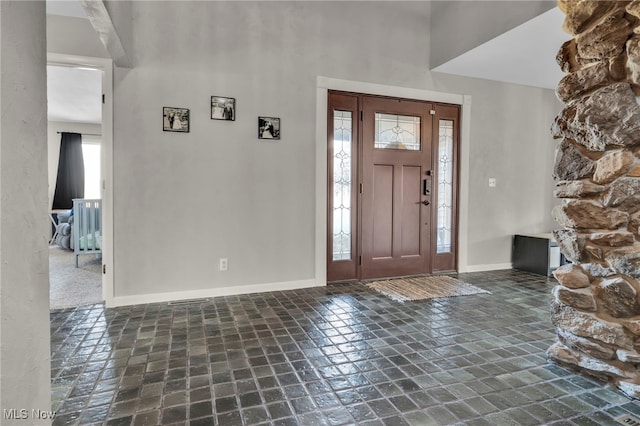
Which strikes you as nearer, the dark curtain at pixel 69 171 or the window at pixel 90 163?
the dark curtain at pixel 69 171

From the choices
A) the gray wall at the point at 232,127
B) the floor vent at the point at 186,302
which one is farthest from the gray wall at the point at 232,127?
the floor vent at the point at 186,302

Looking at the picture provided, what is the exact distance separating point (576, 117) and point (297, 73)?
247 cm

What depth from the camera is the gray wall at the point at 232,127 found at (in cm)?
313

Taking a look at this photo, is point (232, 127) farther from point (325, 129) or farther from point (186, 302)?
point (186, 302)

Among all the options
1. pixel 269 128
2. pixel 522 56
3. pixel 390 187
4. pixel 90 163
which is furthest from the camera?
pixel 90 163

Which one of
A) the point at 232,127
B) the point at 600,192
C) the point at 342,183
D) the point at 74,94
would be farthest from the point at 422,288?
the point at 74,94

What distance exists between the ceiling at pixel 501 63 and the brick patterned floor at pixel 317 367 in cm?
221

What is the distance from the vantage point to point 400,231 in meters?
4.15

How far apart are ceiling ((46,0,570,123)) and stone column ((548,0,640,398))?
3.75ft

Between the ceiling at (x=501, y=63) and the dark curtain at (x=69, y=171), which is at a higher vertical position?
the ceiling at (x=501, y=63)

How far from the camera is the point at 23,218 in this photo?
3.10 feet

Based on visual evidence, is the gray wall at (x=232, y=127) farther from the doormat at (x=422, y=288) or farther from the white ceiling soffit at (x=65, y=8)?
the doormat at (x=422, y=288)

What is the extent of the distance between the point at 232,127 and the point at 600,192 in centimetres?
282

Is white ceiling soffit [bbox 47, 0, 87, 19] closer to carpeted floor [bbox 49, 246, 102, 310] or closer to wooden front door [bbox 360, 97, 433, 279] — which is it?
carpeted floor [bbox 49, 246, 102, 310]
